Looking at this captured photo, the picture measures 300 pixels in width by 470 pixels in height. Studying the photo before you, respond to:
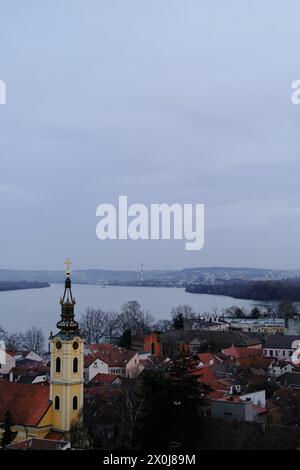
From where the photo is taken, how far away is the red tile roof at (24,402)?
12508 millimetres

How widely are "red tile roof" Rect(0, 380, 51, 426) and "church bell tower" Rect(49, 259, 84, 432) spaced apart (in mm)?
259

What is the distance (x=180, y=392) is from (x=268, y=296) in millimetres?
66102

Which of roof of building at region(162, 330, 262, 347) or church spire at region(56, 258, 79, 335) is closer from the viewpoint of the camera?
church spire at region(56, 258, 79, 335)

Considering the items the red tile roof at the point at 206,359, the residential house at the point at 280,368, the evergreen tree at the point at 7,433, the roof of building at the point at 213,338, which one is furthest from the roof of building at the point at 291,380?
the roof of building at the point at 213,338

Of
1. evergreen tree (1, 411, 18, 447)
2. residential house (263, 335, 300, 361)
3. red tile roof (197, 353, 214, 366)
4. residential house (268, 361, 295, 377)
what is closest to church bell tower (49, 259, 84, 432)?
evergreen tree (1, 411, 18, 447)

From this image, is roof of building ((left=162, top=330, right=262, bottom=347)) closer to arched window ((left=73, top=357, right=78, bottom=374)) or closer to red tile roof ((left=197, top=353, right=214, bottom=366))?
red tile roof ((left=197, top=353, right=214, bottom=366))

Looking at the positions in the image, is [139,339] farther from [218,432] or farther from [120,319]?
[218,432]

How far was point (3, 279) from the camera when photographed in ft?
412

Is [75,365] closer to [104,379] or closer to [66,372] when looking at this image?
[66,372]

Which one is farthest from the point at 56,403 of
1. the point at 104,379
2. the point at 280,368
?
the point at 280,368

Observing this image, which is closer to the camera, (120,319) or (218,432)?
(218,432)

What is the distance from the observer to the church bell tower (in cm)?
1252

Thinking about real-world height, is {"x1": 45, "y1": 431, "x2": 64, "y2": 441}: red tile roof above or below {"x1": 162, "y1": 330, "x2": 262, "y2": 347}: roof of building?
below
